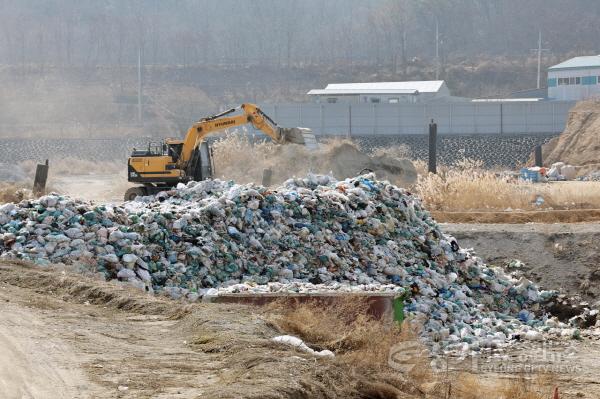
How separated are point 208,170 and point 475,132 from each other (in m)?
30.8

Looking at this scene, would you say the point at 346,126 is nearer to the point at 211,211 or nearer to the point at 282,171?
the point at 282,171

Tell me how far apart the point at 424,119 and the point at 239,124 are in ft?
94.2

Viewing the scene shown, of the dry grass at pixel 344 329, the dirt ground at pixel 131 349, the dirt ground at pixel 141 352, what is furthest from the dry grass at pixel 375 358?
the dirt ground at pixel 131 349

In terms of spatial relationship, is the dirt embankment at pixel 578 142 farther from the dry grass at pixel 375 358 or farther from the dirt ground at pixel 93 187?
the dry grass at pixel 375 358

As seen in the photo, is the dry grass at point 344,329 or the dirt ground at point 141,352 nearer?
the dirt ground at point 141,352

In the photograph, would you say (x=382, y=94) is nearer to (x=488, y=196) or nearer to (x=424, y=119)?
(x=424, y=119)

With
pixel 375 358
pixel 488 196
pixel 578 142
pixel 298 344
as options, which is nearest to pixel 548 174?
pixel 578 142

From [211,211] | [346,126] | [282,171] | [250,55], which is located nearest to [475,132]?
[346,126]

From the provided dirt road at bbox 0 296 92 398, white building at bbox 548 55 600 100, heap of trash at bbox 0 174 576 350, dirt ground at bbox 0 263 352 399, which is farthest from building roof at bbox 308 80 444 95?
dirt road at bbox 0 296 92 398

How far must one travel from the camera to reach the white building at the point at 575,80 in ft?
220

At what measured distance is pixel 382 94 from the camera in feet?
212

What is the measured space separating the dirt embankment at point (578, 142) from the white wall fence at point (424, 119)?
2761 millimetres

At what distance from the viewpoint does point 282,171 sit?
34.4 m

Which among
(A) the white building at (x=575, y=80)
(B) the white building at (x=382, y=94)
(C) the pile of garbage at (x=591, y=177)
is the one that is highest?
(A) the white building at (x=575, y=80)
